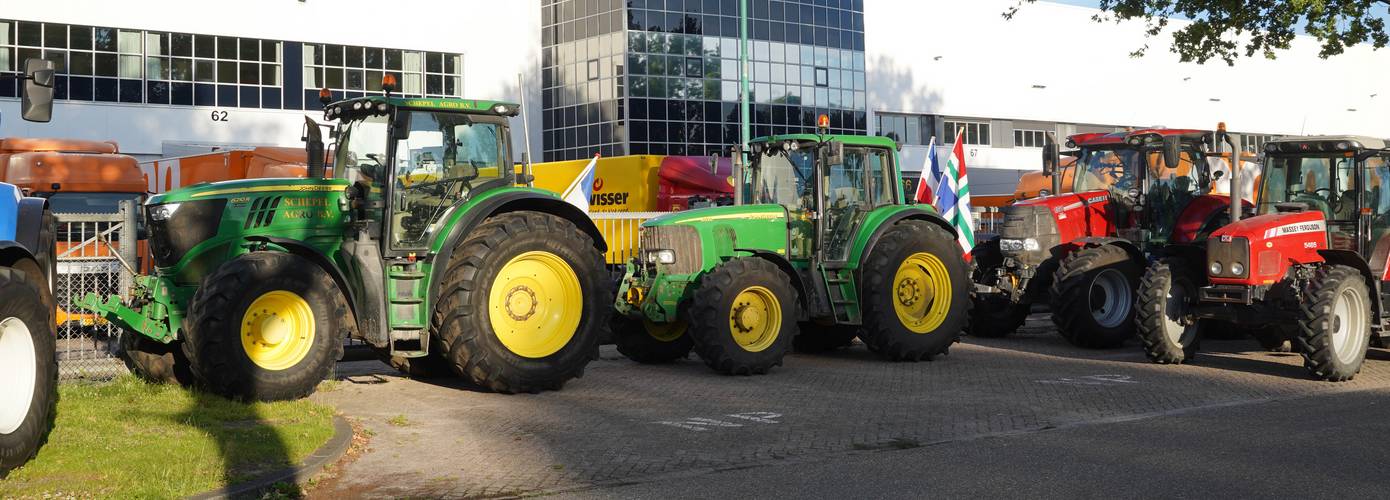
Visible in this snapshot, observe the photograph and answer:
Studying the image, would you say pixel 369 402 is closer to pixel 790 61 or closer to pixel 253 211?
pixel 253 211

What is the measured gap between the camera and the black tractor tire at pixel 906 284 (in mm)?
13211

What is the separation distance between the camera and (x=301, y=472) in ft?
24.6

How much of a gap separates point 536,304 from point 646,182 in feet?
47.0

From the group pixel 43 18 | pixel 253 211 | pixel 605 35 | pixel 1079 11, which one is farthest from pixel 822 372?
pixel 1079 11

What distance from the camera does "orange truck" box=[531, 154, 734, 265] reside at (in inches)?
975

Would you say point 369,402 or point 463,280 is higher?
point 463,280

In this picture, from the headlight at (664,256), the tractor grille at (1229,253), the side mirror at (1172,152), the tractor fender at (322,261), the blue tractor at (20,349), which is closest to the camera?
the blue tractor at (20,349)

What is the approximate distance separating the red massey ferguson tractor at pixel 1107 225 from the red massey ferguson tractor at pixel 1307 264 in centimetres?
135

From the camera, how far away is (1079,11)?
54375 millimetres

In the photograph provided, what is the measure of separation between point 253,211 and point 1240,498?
289 inches

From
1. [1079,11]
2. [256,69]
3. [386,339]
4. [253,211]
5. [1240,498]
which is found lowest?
[1240,498]

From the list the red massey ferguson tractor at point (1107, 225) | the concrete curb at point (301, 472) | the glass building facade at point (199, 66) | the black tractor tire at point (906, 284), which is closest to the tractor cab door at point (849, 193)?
the black tractor tire at point (906, 284)

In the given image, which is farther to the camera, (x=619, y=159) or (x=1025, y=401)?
(x=619, y=159)

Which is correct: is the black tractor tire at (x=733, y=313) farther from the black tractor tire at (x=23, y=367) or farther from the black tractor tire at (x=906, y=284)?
the black tractor tire at (x=23, y=367)
